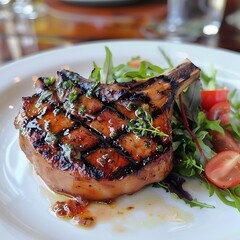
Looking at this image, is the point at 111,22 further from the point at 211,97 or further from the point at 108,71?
the point at 211,97

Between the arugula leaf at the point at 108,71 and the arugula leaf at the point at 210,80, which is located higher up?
the arugula leaf at the point at 108,71

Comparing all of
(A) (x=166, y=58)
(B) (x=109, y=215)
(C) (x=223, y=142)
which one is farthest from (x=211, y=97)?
(B) (x=109, y=215)

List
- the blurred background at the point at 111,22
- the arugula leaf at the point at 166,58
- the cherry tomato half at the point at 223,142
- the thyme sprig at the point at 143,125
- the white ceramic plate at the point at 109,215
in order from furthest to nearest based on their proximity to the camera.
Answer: the blurred background at the point at 111,22, the arugula leaf at the point at 166,58, the cherry tomato half at the point at 223,142, the thyme sprig at the point at 143,125, the white ceramic plate at the point at 109,215

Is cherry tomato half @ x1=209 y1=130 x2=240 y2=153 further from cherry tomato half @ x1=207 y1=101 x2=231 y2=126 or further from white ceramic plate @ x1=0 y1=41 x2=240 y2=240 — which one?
white ceramic plate @ x1=0 y1=41 x2=240 y2=240

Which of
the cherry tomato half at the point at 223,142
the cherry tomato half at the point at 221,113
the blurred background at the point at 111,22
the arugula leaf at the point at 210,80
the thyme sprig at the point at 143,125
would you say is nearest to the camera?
the thyme sprig at the point at 143,125

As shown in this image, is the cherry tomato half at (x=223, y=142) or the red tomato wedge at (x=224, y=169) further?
the cherry tomato half at (x=223, y=142)

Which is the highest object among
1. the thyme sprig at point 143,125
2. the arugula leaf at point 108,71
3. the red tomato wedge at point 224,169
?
the thyme sprig at point 143,125

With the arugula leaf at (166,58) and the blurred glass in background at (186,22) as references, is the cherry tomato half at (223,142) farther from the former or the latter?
the blurred glass in background at (186,22)

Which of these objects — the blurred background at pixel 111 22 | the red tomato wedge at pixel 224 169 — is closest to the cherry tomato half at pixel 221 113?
the red tomato wedge at pixel 224 169
